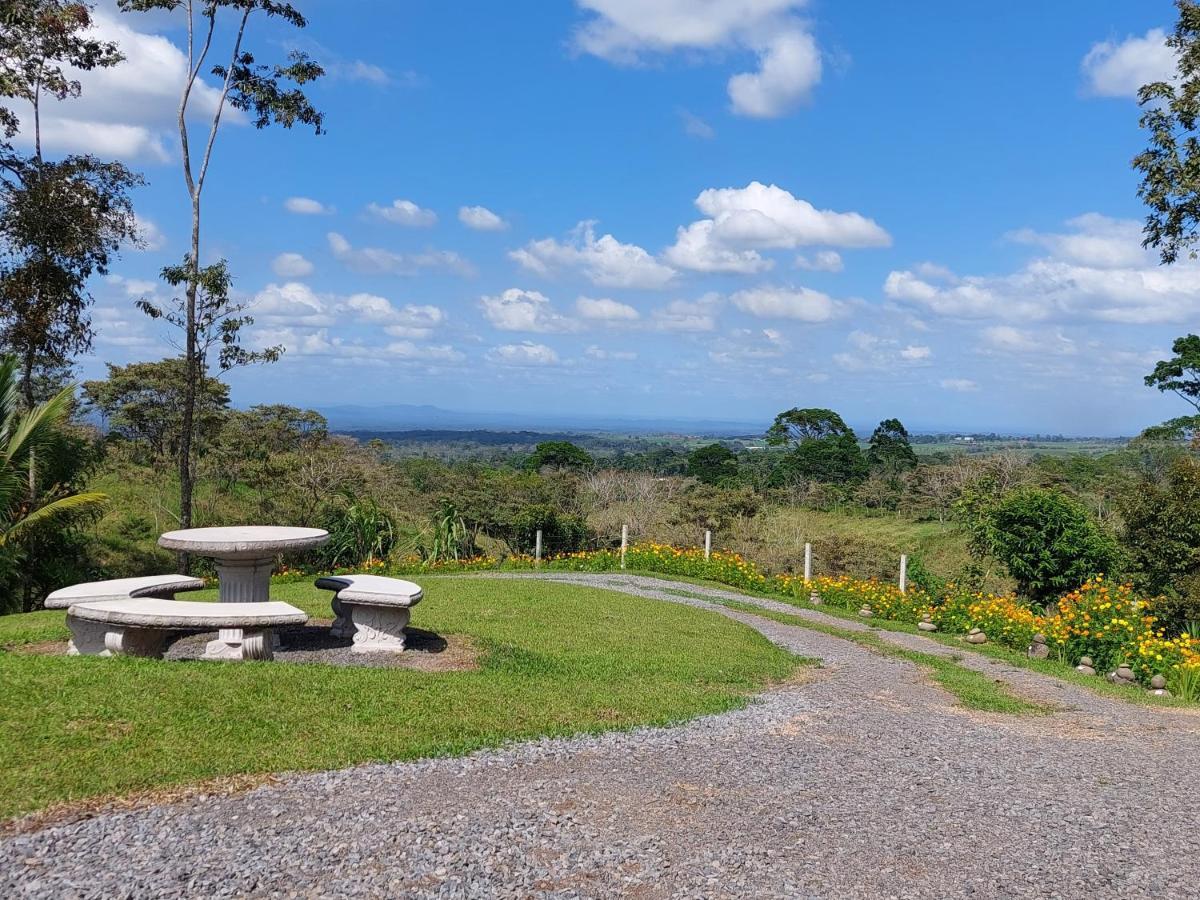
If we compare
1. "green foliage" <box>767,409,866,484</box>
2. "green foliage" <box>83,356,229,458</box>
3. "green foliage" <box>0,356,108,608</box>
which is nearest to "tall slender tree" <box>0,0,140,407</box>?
"green foliage" <box>0,356,108,608</box>

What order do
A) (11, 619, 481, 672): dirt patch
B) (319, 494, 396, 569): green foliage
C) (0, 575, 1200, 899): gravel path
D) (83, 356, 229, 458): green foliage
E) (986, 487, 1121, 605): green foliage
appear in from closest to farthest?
(0, 575, 1200, 899): gravel path
(11, 619, 481, 672): dirt patch
(986, 487, 1121, 605): green foliage
(319, 494, 396, 569): green foliage
(83, 356, 229, 458): green foliage

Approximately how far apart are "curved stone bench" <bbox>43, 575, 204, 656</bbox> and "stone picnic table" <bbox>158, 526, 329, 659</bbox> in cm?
53

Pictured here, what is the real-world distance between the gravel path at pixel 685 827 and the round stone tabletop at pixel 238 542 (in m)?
3.71

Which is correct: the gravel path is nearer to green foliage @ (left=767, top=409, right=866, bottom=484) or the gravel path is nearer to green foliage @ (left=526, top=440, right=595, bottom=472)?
green foliage @ (left=526, top=440, right=595, bottom=472)

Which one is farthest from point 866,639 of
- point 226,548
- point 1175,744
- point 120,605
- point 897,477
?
point 897,477

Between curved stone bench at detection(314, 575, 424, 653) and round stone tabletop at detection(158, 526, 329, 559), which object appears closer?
round stone tabletop at detection(158, 526, 329, 559)

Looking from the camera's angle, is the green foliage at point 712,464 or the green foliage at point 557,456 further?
the green foliage at point 712,464

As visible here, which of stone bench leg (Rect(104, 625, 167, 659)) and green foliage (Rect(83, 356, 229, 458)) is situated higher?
green foliage (Rect(83, 356, 229, 458))

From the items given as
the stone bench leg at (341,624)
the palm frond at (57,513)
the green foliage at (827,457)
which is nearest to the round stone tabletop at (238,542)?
the stone bench leg at (341,624)

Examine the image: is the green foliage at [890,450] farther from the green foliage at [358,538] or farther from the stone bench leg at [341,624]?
the stone bench leg at [341,624]

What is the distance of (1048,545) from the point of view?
1335 cm

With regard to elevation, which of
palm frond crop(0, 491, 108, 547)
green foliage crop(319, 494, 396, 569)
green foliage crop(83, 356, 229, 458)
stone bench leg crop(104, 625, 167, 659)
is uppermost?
green foliage crop(83, 356, 229, 458)

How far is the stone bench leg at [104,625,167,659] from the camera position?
22.8ft

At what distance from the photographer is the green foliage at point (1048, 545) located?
13078 mm
